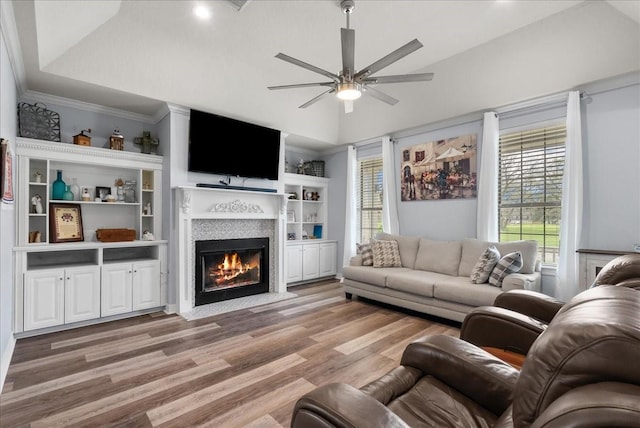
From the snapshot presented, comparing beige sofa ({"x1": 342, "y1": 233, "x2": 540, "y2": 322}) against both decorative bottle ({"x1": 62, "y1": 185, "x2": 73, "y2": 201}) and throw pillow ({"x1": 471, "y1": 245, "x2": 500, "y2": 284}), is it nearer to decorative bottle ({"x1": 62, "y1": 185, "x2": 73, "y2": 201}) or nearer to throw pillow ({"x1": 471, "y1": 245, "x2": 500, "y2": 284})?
throw pillow ({"x1": 471, "y1": 245, "x2": 500, "y2": 284})

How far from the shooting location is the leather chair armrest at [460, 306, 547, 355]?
6.01 ft

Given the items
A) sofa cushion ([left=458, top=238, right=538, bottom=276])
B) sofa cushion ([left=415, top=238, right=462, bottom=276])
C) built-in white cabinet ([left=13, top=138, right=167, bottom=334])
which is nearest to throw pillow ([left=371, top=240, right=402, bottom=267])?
sofa cushion ([left=415, top=238, right=462, bottom=276])

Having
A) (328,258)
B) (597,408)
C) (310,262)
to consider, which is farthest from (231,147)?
(597,408)

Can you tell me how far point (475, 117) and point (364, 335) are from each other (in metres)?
3.38

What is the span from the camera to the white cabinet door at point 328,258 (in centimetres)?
622

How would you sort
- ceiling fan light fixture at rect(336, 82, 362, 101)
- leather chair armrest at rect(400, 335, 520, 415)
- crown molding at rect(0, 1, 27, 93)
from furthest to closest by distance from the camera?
ceiling fan light fixture at rect(336, 82, 362, 101) < crown molding at rect(0, 1, 27, 93) < leather chair armrest at rect(400, 335, 520, 415)

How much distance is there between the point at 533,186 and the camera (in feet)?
13.2

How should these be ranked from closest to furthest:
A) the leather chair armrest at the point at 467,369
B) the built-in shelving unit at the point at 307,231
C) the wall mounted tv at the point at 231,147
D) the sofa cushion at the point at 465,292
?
the leather chair armrest at the point at 467,369
the sofa cushion at the point at 465,292
the wall mounted tv at the point at 231,147
the built-in shelving unit at the point at 307,231

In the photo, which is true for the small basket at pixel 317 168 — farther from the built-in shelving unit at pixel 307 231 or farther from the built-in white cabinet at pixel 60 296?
the built-in white cabinet at pixel 60 296

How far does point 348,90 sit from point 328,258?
4.10m

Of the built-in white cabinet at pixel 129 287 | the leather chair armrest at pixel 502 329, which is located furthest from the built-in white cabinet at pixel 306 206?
the leather chair armrest at pixel 502 329

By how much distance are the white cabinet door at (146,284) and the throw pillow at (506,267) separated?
13.8 ft

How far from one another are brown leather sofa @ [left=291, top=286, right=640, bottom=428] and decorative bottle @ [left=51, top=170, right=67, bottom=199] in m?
4.20

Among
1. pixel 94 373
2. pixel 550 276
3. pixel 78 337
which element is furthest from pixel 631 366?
pixel 78 337
